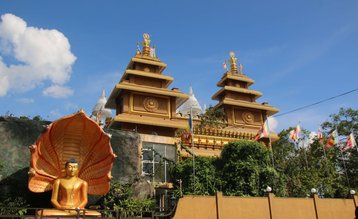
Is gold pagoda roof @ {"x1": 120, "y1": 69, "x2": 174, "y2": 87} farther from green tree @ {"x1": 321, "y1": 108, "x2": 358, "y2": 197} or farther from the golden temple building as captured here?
green tree @ {"x1": 321, "y1": 108, "x2": 358, "y2": 197}

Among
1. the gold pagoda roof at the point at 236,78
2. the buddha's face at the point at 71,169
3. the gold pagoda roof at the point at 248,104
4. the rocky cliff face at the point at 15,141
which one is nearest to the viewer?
the buddha's face at the point at 71,169

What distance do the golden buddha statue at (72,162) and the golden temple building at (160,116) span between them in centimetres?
571

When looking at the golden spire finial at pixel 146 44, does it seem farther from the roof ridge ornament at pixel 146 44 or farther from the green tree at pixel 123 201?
the green tree at pixel 123 201

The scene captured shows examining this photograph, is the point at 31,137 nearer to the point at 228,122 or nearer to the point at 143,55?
the point at 143,55

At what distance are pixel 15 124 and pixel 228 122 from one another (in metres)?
19.1

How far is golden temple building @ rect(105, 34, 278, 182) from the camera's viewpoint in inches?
781

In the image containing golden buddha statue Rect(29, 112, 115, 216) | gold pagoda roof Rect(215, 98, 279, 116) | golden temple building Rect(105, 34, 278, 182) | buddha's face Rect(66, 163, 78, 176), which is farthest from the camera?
gold pagoda roof Rect(215, 98, 279, 116)

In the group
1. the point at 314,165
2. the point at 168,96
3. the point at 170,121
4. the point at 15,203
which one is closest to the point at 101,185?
the point at 15,203

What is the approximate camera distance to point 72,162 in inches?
476

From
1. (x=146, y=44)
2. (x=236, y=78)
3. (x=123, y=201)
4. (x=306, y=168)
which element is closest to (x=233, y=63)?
(x=236, y=78)

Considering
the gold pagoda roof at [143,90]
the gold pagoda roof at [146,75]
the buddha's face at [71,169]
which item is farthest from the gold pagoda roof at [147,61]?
the buddha's face at [71,169]

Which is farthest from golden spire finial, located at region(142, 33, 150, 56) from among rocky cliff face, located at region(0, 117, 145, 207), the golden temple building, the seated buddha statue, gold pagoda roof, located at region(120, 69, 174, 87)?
the seated buddha statue

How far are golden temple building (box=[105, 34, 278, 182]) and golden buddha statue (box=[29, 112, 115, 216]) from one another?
5706 mm

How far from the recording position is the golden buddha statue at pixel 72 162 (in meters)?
11.7
